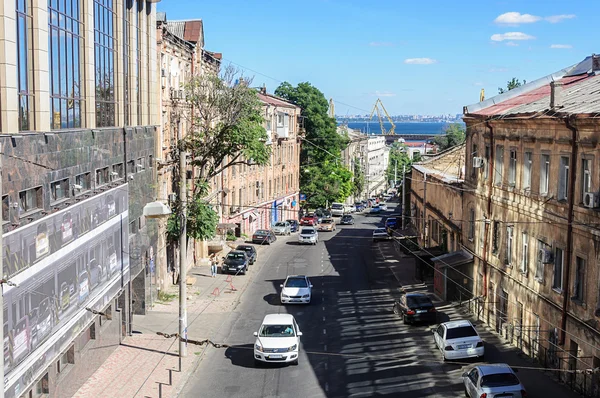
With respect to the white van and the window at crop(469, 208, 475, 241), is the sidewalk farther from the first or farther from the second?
the white van

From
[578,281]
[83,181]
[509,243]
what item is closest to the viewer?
[578,281]

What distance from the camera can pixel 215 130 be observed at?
46281mm

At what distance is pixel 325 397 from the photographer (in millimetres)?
24297

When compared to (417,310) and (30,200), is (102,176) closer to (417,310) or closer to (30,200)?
(30,200)

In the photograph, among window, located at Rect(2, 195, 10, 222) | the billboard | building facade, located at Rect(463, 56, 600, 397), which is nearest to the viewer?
window, located at Rect(2, 195, 10, 222)

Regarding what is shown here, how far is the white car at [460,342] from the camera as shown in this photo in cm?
2816

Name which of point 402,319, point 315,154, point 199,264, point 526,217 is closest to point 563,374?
point 526,217

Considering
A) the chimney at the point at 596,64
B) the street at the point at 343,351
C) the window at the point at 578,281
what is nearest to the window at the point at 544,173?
the window at the point at 578,281

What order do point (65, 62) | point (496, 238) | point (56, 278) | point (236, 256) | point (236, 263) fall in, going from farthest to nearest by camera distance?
point (236, 256) < point (236, 263) < point (496, 238) < point (65, 62) < point (56, 278)

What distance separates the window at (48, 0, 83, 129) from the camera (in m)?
Answer: 23.7

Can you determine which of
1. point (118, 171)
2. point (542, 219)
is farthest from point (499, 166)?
point (118, 171)

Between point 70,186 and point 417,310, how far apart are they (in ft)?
56.8

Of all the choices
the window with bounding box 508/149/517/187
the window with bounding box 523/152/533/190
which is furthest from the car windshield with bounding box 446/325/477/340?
the window with bounding box 508/149/517/187

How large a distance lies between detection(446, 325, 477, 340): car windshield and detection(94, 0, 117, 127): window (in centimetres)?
1567
